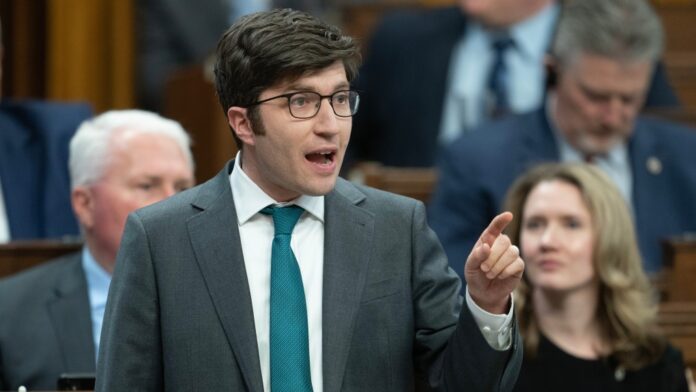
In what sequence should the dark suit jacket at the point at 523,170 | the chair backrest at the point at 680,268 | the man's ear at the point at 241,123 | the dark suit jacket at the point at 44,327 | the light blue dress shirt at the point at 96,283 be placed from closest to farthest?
the man's ear at the point at 241,123 → the dark suit jacket at the point at 44,327 → the light blue dress shirt at the point at 96,283 → the chair backrest at the point at 680,268 → the dark suit jacket at the point at 523,170

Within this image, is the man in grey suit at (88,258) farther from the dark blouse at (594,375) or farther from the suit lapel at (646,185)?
the suit lapel at (646,185)

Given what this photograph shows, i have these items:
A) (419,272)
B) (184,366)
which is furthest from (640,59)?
(184,366)

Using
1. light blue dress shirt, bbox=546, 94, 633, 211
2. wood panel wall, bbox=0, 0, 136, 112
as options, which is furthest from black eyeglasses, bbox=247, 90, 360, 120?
wood panel wall, bbox=0, 0, 136, 112

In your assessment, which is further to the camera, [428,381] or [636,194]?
[636,194]

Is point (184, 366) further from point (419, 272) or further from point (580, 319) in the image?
point (580, 319)

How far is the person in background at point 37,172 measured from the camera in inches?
147

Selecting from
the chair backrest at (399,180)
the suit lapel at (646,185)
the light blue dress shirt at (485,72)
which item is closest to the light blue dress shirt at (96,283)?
the chair backrest at (399,180)

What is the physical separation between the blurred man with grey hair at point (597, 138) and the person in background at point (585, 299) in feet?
1.76

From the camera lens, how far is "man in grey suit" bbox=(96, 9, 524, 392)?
1843 millimetres

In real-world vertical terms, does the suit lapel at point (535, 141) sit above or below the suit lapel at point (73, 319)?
above

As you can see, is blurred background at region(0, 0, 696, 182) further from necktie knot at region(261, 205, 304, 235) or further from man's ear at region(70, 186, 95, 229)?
necktie knot at region(261, 205, 304, 235)

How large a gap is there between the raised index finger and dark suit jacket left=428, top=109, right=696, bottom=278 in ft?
5.86

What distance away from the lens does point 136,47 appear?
206 inches

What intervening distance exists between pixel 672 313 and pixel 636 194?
70 centimetres
